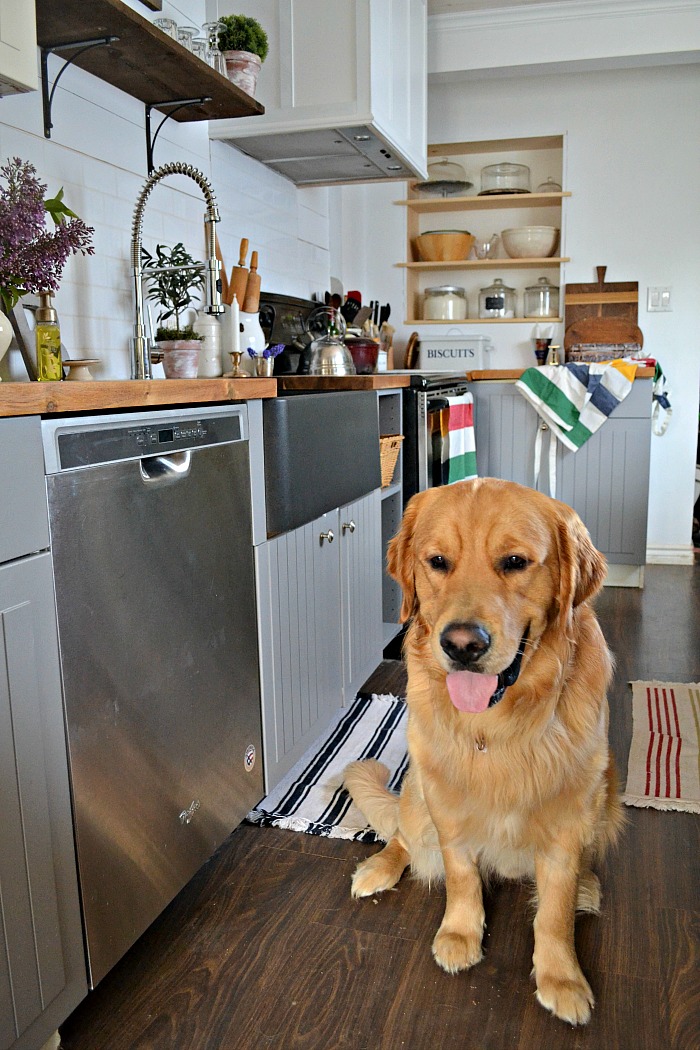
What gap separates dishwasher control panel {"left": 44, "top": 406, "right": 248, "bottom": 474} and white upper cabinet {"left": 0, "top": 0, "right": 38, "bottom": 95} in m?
0.67

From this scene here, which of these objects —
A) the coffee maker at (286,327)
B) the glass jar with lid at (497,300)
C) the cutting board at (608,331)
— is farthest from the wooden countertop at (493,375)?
the coffee maker at (286,327)

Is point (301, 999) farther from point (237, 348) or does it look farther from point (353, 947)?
point (237, 348)

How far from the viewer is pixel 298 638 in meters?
2.01

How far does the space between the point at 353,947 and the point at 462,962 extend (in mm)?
199

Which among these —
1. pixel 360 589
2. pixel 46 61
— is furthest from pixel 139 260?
pixel 360 589

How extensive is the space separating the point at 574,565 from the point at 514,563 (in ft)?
0.35

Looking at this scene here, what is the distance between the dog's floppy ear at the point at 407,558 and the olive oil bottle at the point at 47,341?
73 centimetres

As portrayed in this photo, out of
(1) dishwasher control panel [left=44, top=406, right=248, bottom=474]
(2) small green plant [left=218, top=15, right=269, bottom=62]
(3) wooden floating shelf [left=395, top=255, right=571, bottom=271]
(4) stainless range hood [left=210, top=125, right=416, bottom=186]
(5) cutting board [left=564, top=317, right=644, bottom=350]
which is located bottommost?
(1) dishwasher control panel [left=44, top=406, right=248, bottom=474]

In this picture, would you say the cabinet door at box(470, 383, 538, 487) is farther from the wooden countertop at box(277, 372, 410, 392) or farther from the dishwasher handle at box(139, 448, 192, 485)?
the dishwasher handle at box(139, 448, 192, 485)

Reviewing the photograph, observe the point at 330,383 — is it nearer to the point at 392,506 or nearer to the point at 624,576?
the point at 392,506

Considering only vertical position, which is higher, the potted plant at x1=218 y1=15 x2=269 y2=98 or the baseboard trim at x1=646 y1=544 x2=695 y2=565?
the potted plant at x1=218 y1=15 x2=269 y2=98

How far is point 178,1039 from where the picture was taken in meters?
1.29

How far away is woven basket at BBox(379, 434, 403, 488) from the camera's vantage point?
112 inches

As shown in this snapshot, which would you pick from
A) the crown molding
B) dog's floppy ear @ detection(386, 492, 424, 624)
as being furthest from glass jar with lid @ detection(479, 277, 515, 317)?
dog's floppy ear @ detection(386, 492, 424, 624)
